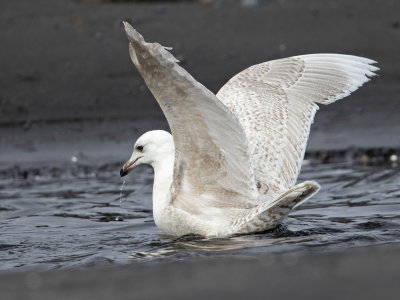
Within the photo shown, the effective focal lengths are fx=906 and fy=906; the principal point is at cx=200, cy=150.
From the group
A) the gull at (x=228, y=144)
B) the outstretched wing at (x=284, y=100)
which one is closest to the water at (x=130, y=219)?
the gull at (x=228, y=144)

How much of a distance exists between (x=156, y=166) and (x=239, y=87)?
1579mm

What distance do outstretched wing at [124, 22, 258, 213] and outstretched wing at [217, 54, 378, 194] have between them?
1.51 ft

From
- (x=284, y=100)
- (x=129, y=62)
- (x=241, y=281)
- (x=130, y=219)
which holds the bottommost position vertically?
(x=241, y=281)

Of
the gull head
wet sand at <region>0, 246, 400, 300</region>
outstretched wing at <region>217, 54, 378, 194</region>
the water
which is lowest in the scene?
wet sand at <region>0, 246, 400, 300</region>

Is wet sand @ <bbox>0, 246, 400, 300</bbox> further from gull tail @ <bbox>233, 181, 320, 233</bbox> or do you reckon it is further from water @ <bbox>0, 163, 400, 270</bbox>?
water @ <bbox>0, 163, 400, 270</bbox>

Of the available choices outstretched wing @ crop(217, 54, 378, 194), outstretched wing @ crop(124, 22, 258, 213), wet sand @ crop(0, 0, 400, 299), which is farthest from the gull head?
wet sand @ crop(0, 0, 400, 299)

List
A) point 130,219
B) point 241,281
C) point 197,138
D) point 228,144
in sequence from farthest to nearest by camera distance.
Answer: point 130,219 → point 228,144 → point 197,138 → point 241,281

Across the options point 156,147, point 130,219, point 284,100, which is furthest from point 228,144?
point 130,219

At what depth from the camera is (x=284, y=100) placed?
332 inches

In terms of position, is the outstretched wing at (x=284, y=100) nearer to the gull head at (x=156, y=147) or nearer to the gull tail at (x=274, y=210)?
the gull tail at (x=274, y=210)

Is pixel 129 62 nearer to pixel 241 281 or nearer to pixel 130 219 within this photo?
pixel 130 219

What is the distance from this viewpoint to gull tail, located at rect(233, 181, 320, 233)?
6.28 metres

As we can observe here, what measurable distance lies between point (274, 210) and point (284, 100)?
6.76 feet

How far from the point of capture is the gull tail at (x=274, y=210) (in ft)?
20.6
